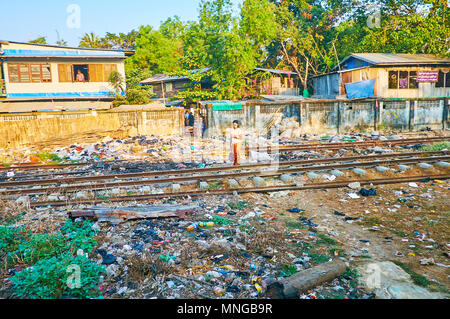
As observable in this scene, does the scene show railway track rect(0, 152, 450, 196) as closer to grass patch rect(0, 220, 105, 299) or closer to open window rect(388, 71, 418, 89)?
grass patch rect(0, 220, 105, 299)

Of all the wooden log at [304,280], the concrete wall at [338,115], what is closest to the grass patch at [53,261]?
the wooden log at [304,280]

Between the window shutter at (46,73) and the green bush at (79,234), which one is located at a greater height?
the window shutter at (46,73)

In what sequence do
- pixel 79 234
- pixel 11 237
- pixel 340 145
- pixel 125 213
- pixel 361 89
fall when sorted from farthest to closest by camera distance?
pixel 361 89 < pixel 340 145 < pixel 125 213 < pixel 79 234 < pixel 11 237

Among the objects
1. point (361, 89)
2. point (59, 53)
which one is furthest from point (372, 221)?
Answer: point (59, 53)

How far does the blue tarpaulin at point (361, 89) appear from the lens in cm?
2219

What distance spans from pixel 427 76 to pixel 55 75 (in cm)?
2736

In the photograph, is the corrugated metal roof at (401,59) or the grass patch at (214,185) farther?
the corrugated metal roof at (401,59)

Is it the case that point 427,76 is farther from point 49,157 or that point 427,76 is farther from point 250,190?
point 49,157

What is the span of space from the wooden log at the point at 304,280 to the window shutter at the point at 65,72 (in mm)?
23013

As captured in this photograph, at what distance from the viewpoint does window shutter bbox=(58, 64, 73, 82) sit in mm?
21656

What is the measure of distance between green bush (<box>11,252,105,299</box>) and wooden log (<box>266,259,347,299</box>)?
2.04 m

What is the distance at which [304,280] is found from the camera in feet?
11.5

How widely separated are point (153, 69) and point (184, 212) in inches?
1294

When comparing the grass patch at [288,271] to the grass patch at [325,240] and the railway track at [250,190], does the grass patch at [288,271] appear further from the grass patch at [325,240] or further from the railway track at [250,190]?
the railway track at [250,190]
